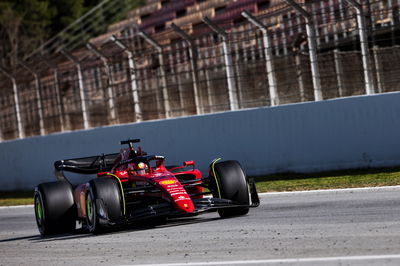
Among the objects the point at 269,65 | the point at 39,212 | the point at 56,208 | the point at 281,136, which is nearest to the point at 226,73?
the point at 269,65

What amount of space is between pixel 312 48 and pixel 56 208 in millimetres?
6173

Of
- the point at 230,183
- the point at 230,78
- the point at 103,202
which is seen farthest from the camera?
the point at 230,78

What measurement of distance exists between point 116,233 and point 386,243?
4158mm

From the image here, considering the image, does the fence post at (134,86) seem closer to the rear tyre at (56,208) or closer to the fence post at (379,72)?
the fence post at (379,72)

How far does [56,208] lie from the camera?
37.9 feet

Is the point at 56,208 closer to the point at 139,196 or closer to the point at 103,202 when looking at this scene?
the point at 139,196

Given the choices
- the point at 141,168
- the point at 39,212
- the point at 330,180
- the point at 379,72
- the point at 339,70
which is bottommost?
the point at 330,180

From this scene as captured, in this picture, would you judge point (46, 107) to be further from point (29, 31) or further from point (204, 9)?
point (29, 31)

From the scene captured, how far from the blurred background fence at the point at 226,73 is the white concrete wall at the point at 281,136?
1.90 ft

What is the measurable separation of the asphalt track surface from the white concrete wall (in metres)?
2.24

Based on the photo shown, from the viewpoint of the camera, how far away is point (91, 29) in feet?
174

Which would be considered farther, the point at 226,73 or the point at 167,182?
the point at 226,73

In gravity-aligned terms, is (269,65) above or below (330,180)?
above

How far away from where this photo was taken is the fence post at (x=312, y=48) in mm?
15609
